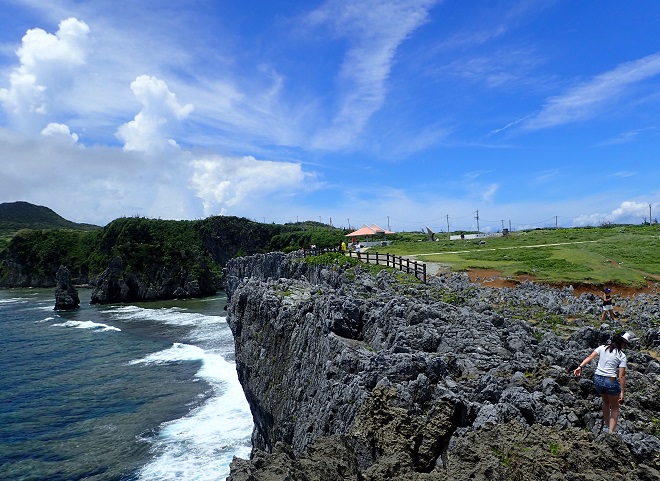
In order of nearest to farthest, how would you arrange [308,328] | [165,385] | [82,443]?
[308,328] < [82,443] < [165,385]

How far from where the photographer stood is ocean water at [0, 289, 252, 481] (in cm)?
2503

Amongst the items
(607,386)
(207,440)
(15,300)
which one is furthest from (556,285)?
(15,300)

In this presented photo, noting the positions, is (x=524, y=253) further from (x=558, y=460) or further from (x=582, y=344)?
(x=558, y=460)

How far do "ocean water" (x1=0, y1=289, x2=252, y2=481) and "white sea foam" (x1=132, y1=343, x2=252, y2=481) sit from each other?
7cm

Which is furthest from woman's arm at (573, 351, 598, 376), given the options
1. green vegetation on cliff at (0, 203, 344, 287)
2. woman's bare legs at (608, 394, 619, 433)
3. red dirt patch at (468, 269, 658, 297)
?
green vegetation on cliff at (0, 203, 344, 287)

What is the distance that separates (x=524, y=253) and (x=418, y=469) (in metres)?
47.4

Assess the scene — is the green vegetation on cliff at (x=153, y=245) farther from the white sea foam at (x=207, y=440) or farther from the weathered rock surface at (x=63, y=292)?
the white sea foam at (x=207, y=440)

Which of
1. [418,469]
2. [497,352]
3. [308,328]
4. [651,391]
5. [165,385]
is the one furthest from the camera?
[165,385]

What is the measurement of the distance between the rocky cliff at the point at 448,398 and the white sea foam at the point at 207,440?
526 centimetres

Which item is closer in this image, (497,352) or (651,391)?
(651,391)

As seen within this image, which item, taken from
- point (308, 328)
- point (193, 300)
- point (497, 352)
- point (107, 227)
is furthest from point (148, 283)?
point (497, 352)

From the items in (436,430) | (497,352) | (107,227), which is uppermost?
(107,227)

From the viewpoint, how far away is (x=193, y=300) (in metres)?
108

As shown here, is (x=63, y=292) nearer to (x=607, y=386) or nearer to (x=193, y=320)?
(x=193, y=320)
